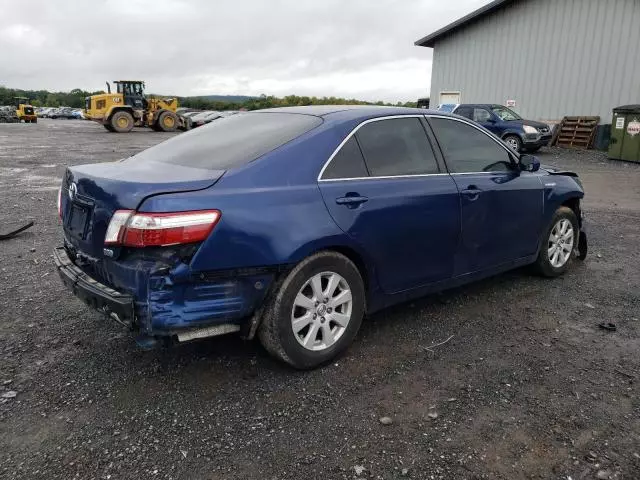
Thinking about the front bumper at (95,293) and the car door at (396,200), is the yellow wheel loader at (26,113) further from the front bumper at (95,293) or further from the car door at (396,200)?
the car door at (396,200)

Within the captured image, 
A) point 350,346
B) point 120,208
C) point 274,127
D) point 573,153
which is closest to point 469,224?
point 350,346

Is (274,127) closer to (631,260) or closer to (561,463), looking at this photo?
(561,463)

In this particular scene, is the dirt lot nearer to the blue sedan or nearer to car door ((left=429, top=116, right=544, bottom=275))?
the blue sedan

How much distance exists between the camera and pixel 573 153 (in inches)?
759

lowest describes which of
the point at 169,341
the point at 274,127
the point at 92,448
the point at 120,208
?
the point at 92,448

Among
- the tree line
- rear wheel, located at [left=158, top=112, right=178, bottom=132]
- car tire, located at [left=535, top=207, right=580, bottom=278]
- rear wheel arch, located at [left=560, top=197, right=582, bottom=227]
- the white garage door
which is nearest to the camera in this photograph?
car tire, located at [left=535, top=207, right=580, bottom=278]

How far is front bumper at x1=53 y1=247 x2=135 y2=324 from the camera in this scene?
8.93 ft

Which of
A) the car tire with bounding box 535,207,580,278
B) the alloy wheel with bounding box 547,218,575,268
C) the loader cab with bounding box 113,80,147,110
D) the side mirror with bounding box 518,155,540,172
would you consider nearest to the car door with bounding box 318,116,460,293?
the side mirror with bounding box 518,155,540,172

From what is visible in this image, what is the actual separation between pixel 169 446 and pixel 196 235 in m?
1.02

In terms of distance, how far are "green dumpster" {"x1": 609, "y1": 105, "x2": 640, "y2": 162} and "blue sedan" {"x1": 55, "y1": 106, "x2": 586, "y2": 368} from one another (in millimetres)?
14683

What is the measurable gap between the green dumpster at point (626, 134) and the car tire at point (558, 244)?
13.6 meters

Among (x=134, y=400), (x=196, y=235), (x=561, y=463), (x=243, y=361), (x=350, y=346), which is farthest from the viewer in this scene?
(x=350, y=346)

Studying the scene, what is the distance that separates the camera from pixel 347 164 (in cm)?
335

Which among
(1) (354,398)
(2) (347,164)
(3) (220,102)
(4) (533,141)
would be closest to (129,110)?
(4) (533,141)
